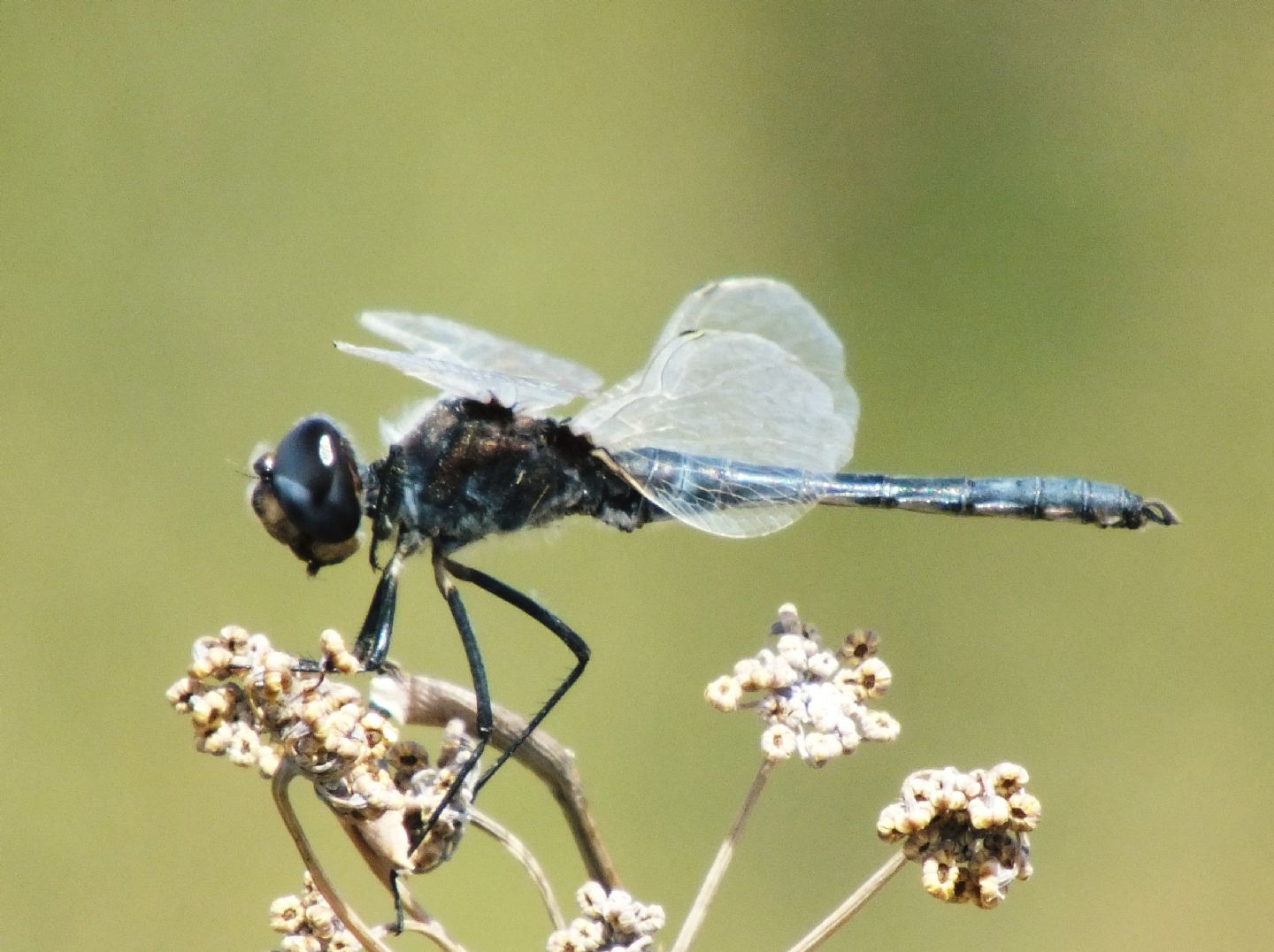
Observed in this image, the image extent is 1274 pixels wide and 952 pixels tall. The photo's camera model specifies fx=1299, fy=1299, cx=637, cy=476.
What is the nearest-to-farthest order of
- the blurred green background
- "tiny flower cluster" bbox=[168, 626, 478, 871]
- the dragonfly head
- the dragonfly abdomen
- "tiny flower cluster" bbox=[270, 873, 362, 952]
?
"tiny flower cluster" bbox=[168, 626, 478, 871] → "tiny flower cluster" bbox=[270, 873, 362, 952] → the dragonfly head → the dragonfly abdomen → the blurred green background

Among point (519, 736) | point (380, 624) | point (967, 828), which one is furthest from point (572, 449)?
point (967, 828)

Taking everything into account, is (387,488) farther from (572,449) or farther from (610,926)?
(610,926)

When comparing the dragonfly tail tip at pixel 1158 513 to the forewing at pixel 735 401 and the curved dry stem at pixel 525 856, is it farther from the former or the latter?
the curved dry stem at pixel 525 856

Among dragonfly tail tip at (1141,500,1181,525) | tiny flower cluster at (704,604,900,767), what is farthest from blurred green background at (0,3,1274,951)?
tiny flower cluster at (704,604,900,767)

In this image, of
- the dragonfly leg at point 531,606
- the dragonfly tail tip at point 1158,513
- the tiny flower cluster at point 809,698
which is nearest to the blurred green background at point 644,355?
the dragonfly leg at point 531,606

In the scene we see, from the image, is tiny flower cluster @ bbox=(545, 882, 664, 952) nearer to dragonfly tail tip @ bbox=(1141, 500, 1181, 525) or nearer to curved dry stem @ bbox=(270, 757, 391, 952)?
curved dry stem @ bbox=(270, 757, 391, 952)

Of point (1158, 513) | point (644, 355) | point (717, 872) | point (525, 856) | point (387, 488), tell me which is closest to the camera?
point (717, 872)

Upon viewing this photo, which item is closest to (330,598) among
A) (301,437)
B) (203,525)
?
(203,525)
